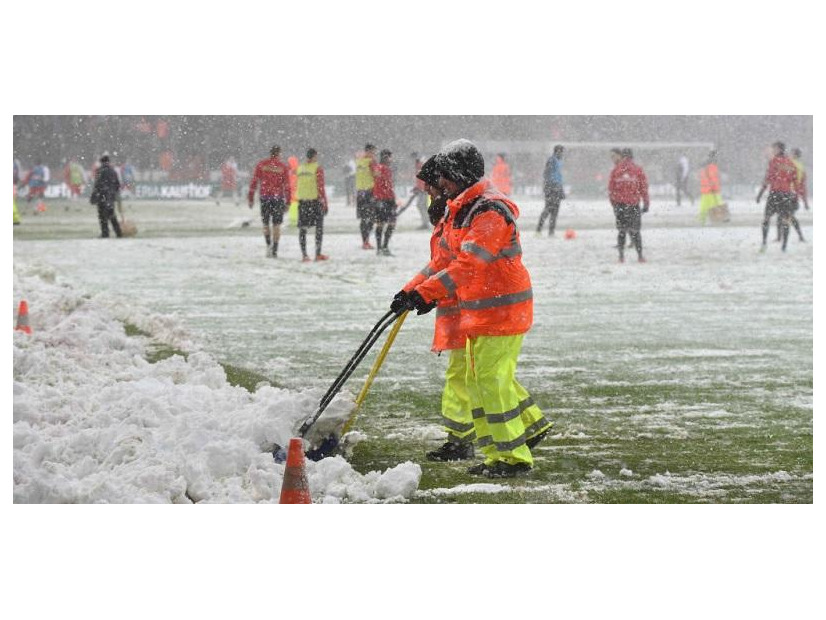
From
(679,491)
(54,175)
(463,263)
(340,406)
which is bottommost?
(679,491)

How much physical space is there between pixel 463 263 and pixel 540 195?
6542 millimetres

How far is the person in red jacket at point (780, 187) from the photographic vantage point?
1062cm

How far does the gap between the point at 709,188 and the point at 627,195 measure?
1.49 metres

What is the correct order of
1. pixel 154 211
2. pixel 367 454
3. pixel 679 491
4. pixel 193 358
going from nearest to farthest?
pixel 679 491 < pixel 367 454 < pixel 193 358 < pixel 154 211

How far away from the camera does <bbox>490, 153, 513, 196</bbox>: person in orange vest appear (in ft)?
33.4

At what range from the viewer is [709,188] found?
41.8 ft

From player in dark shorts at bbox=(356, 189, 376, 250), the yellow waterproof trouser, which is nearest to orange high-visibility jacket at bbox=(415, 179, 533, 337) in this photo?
player in dark shorts at bbox=(356, 189, 376, 250)

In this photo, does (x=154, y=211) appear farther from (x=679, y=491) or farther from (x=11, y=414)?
(x=679, y=491)

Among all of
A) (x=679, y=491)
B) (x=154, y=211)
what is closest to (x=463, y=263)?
(x=679, y=491)

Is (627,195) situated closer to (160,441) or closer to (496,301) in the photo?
(496,301)

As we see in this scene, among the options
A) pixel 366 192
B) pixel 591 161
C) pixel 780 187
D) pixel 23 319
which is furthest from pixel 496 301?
pixel 780 187

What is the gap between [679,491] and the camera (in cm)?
524

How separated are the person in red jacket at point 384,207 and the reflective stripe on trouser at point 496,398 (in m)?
4.66

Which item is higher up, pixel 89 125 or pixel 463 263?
pixel 89 125
